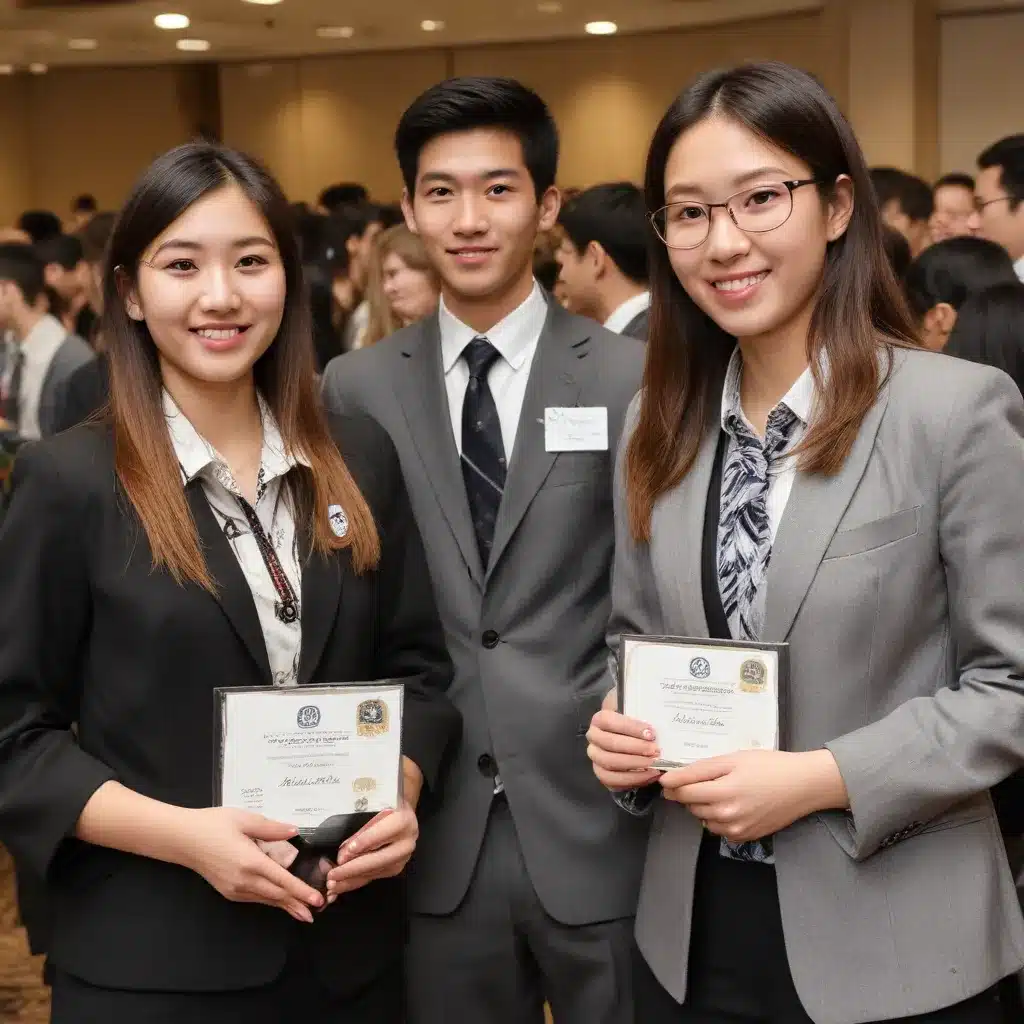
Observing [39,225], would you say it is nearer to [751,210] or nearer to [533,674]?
[533,674]

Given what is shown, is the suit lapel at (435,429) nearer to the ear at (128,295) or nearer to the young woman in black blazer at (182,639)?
the young woman in black blazer at (182,639)

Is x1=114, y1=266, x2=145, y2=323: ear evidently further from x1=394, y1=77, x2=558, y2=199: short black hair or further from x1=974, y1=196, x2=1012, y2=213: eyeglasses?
x1=974, y1=196, x2=1012, y2=213: eyeglasses

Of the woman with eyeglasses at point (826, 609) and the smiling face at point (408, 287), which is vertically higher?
the smiling face at point (408, 287)

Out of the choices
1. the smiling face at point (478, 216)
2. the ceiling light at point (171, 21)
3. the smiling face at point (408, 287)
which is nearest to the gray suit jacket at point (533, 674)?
the smiling face at point (478, 216)

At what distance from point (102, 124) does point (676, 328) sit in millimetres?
12822

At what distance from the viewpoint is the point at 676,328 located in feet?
6.24

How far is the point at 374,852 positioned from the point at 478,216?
3.68 ft

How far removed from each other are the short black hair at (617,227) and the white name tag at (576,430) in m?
2.14

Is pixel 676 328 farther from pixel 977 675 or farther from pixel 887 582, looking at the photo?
pixel 977 675

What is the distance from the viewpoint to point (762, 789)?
5.08 feet

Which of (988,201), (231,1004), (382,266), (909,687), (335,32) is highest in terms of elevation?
(335,32)

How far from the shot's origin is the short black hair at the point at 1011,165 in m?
5.45

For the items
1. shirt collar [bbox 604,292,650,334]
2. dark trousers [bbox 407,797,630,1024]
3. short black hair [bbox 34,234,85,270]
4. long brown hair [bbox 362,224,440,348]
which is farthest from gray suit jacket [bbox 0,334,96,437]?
dark trousers [bbox 407,797,630,1024]

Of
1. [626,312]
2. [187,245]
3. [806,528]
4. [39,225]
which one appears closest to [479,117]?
[187,245]
